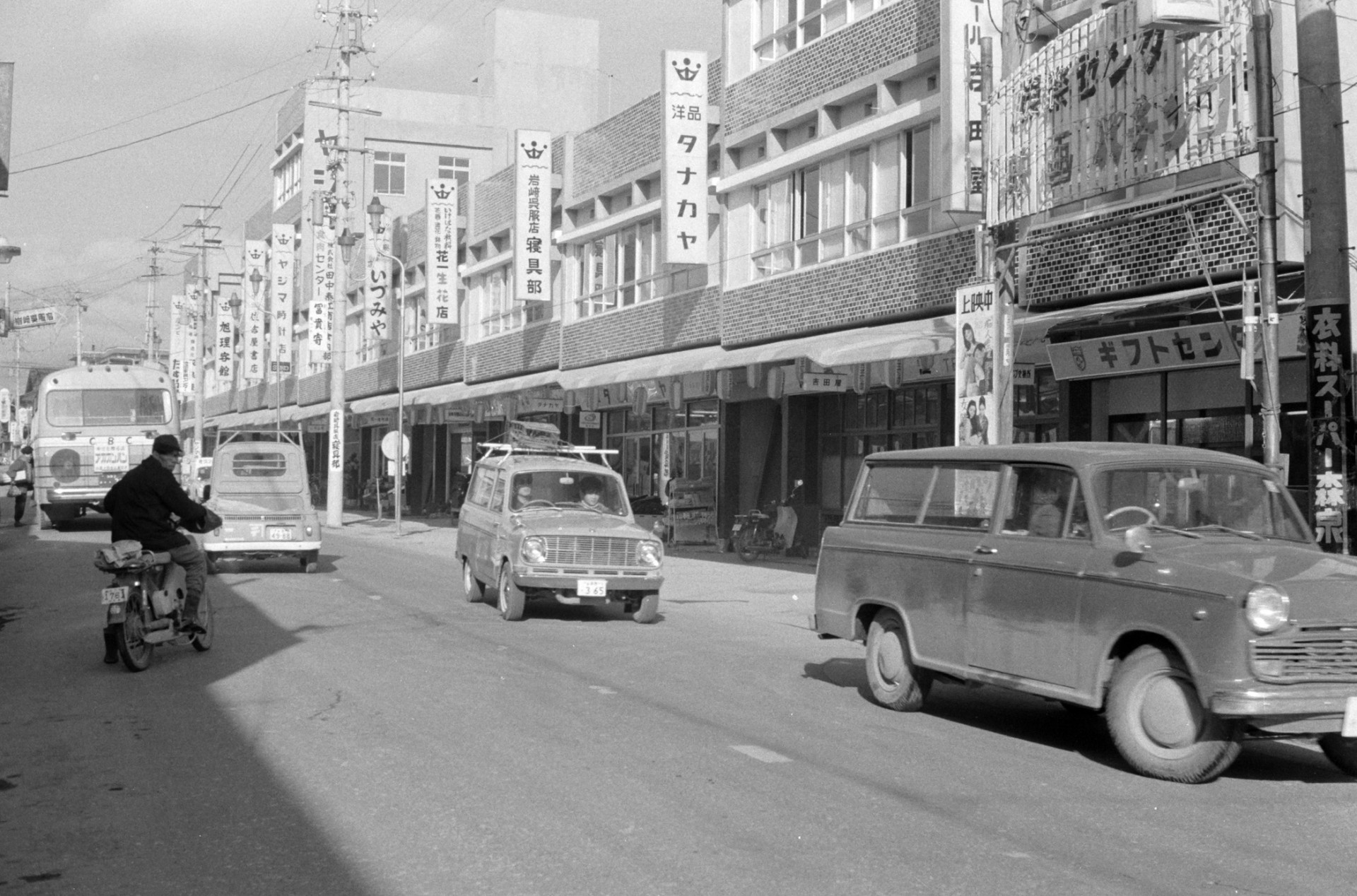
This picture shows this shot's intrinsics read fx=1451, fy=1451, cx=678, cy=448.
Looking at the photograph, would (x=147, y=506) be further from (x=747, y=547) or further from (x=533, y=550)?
(x=747, y=547)

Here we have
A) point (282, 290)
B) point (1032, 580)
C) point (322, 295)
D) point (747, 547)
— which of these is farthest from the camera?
point (282, 290)

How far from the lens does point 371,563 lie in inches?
1007

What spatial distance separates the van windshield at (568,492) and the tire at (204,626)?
463 cm

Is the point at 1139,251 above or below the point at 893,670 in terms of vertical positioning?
above

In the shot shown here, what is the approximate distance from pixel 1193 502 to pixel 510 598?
8.85 meters

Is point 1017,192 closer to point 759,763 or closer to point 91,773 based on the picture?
point 759,763

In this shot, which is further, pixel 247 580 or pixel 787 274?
pixel 787 274

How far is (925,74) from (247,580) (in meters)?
12.5

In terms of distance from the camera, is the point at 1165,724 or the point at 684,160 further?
the point at 684,160

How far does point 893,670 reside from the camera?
10.5 m


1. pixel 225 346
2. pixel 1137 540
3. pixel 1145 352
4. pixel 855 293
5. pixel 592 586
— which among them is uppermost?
pixel 225 346

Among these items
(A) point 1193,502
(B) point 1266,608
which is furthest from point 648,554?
(B) point 1266,608

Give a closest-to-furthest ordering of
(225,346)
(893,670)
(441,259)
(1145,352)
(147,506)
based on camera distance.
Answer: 1. (893,670)
2. (147,506)
3. (1145,352)
4. (441,259)
5. (225,346)

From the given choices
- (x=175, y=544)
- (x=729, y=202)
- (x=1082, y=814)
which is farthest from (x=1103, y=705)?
(x=729, y=202)
